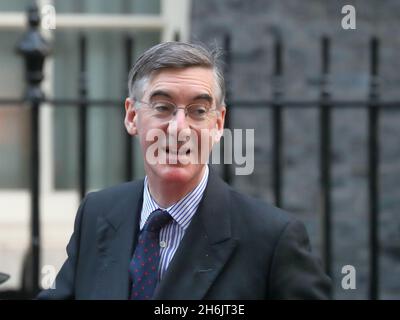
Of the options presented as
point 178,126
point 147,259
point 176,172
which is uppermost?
point 178,126

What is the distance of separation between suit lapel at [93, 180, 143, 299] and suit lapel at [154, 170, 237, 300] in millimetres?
133

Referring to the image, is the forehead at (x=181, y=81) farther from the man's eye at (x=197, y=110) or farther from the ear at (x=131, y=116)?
the ear at (x=131, y=116)

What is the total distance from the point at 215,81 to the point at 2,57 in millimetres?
4037

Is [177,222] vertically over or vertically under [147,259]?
over

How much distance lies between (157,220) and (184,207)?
3.4 inches

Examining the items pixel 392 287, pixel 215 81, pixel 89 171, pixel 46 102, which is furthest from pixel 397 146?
pixel 215 81

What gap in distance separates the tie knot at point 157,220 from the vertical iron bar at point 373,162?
2.56m

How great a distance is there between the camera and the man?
2398mm

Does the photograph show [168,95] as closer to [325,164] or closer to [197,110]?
[197,110]

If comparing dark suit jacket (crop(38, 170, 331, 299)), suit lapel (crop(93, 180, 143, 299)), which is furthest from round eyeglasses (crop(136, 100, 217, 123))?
suit lapel (crop(93, 180, 143, 299))

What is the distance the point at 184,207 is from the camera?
2.54 m

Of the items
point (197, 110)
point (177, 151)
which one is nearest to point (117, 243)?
point (177, 151)

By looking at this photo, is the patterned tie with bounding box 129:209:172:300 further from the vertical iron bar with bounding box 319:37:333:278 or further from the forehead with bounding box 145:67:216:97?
the vertical iron bar with bounding box 319:37:333:278
